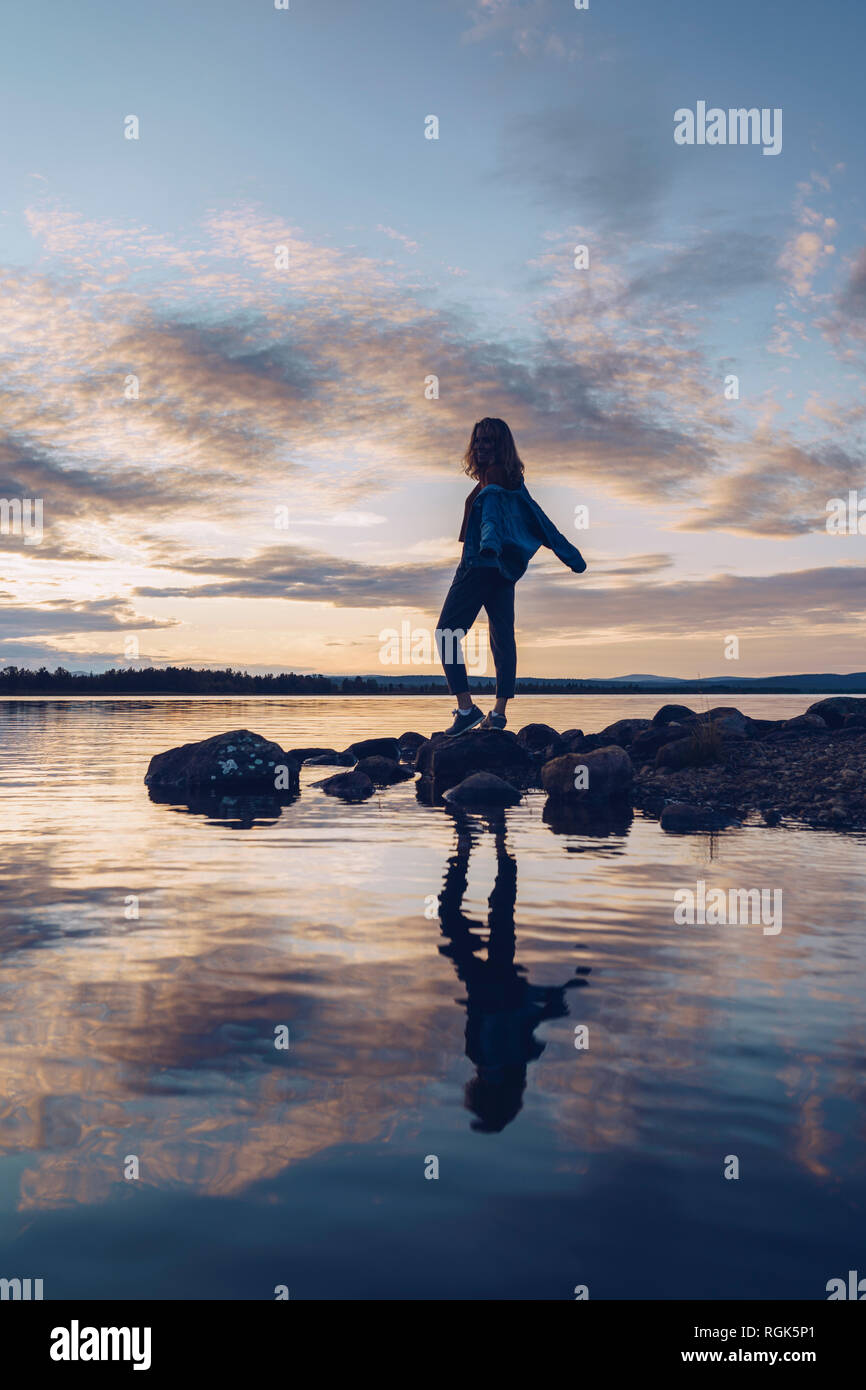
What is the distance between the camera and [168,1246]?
8.16 feet

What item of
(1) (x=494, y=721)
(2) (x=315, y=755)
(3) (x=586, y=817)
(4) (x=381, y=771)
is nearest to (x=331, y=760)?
(2) (x=315, y=755)

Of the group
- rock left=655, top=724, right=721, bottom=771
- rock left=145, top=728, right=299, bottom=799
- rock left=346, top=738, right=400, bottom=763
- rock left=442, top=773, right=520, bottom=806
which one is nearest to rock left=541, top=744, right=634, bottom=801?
rock left=442, top=773, right=520, bottom=806

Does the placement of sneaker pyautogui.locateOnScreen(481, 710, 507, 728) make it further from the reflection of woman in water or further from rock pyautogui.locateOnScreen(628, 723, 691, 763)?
the reflection of woman in water

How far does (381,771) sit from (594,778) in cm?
431

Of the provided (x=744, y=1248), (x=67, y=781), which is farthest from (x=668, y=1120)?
(x=67, y=781)

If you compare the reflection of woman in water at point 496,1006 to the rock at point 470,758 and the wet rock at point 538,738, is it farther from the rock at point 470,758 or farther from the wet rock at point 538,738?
the wet rock at point 538,738

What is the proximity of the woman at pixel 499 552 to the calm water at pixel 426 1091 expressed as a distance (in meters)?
6.12

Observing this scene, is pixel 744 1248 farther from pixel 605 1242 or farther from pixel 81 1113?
pixel 81 1113

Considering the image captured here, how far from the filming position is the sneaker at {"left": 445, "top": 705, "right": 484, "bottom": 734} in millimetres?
14273

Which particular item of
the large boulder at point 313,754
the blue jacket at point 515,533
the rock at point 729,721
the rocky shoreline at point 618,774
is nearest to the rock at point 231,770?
the rocky shoreline at point 618,774

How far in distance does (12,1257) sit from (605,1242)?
1634mm

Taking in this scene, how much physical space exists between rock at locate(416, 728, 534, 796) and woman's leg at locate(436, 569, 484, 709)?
8.19 feet

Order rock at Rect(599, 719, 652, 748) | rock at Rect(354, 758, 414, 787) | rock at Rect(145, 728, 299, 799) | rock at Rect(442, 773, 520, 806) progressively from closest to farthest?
rock at Rect(442, 773, 520, 806) → rock at Rect(145, 728, 299, 799) → rock at Rect(354, 758, 414, 787) → rock at Rect(599, 719, 652, 748)

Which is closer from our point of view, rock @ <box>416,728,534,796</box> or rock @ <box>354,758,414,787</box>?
rock @ <box>416,728,534,796</box>
